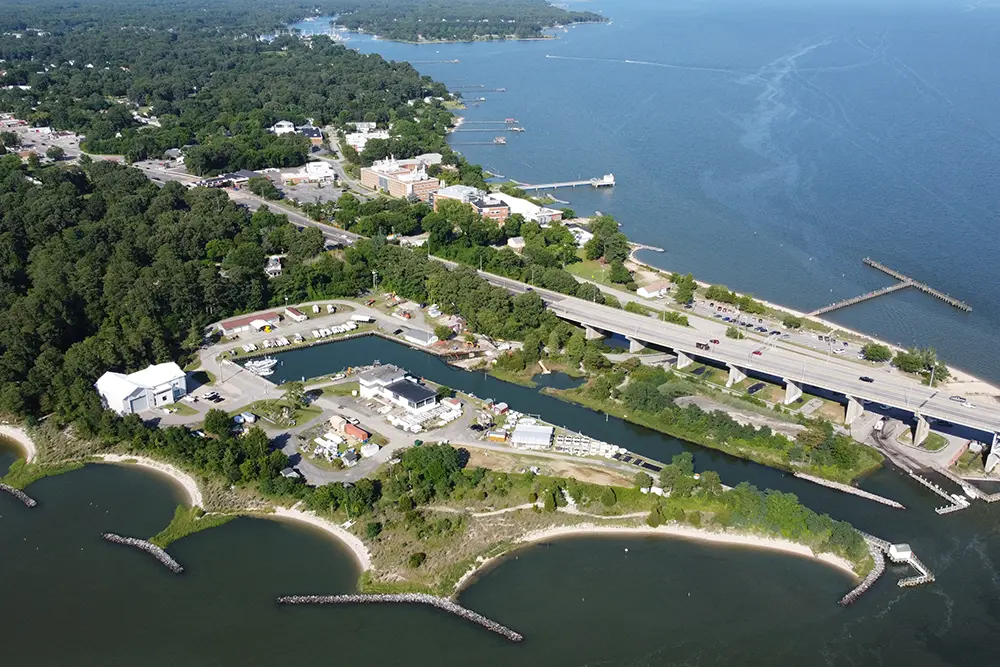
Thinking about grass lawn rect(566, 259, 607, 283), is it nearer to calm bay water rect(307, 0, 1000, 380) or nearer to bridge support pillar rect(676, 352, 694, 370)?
calm bay water rect(307, 0, 1000, 380)

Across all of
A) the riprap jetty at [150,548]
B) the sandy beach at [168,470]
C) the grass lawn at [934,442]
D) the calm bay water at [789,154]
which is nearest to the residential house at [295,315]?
the sandy beach at [168,470]

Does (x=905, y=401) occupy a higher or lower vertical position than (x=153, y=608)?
higher

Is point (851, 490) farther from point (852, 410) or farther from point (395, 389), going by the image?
point (395, 389)

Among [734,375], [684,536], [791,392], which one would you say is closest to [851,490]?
[791,392]

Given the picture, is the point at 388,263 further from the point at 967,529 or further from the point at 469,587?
the point at 967,529

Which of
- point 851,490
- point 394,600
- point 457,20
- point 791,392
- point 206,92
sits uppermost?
point 457,20

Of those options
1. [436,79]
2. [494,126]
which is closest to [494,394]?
[494,126]
